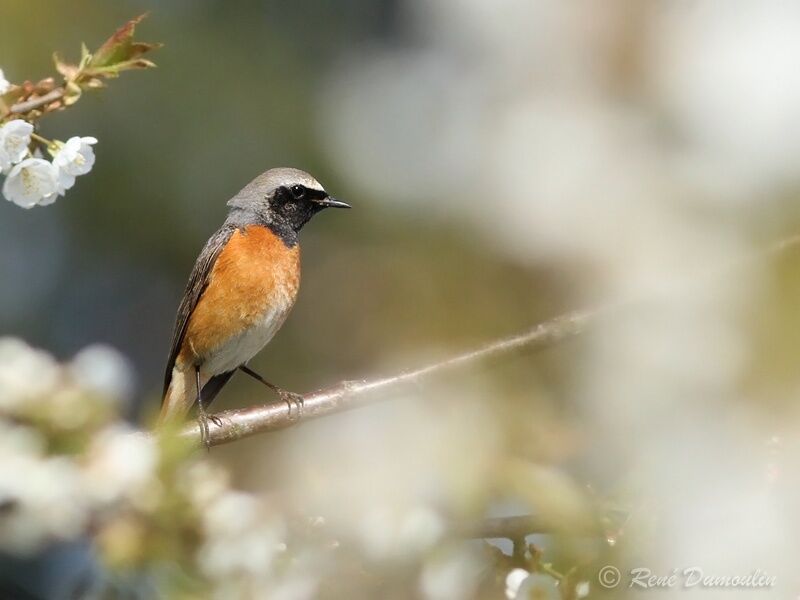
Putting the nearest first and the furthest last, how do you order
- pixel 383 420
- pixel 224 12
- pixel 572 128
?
pixel 383 420 < pixel 572 128 < pixel 224 12

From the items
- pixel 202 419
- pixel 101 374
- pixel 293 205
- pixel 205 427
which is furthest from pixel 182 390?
pixel 101 374

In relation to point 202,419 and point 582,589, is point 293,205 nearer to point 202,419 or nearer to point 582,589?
point 202,419

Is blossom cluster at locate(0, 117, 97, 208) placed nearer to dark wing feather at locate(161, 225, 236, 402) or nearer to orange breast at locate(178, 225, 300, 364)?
orange breast at locate(178, 225, 300, 364)

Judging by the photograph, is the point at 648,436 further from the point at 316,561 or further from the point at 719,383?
the point at 316,561

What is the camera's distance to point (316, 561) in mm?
2094

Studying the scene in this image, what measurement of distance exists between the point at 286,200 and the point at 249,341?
25.2 inches

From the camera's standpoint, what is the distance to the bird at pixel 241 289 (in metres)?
4.09

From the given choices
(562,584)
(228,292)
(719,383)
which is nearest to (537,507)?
(562,584)

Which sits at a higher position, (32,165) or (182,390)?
(32,165)

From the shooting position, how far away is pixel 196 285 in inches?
169

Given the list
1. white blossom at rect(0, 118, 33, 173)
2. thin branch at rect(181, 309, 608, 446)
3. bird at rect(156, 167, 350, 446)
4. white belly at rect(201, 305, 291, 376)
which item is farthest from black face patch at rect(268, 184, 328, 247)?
white blossom at rect(0, 118, 33, 173)

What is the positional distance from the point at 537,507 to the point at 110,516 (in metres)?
0.88

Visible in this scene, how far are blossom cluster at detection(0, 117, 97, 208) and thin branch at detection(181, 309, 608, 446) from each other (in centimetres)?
79

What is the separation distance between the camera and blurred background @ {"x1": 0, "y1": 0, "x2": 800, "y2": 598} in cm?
223
